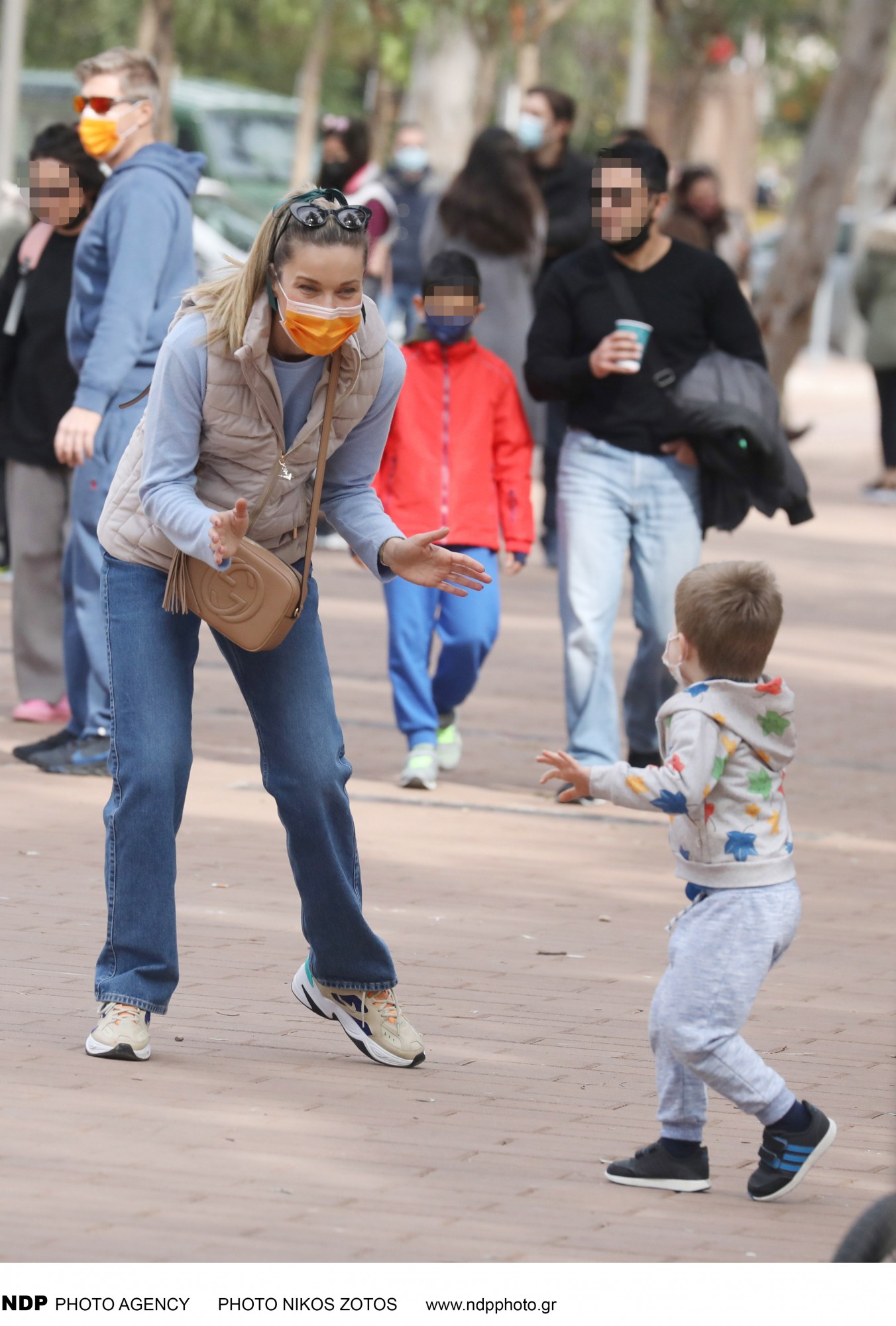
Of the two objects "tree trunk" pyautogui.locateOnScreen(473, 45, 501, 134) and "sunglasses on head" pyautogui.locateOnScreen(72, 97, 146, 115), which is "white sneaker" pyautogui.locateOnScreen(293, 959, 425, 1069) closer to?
"sunglasses on head" pyautogui.locateOnScreen(72, 97, 146, 115)

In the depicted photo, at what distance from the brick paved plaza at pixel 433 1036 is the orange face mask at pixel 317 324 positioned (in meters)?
1.54

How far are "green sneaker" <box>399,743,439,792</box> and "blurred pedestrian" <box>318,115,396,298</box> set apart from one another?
662cm

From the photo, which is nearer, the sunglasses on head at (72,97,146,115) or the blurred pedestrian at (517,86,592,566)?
the sunglasses on head at (72,97,146,115)

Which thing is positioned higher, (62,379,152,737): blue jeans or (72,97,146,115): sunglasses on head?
(72,97,146,115): sunglasses on head

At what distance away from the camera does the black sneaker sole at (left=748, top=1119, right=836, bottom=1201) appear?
13.7ft

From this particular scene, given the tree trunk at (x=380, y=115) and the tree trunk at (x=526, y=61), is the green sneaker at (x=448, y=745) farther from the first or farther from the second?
the tree trunk at (x=380, y=115)

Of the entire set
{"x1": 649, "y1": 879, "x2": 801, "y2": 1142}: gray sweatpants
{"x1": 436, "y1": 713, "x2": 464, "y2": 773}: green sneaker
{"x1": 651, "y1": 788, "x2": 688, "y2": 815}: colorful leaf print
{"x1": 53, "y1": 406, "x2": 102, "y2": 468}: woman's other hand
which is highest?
{"x1": 651, "y1": 788, "x2": 688, "y2": 815}: colorful leaf print

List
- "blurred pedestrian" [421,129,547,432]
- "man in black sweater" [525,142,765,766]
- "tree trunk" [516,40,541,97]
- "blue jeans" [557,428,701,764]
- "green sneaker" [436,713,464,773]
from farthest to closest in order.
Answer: "tree trunk" [516,40,541,97]
"blurred pedestrian" [421,129,547,432]
"green sneaker" [436,713,464,773]
"blue jeans" [557,428,701,764]
"man in black sweater" [525,142,765,766]

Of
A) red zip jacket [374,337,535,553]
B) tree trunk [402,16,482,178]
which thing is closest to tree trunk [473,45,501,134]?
tree trunk [402,16,482,178]

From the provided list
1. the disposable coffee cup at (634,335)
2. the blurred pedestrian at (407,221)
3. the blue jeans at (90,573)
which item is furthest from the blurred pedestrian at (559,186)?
the blue jeans at (90,573)

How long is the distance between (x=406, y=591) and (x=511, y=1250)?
4681 mm

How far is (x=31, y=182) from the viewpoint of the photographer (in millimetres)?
8086

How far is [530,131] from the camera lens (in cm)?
1300

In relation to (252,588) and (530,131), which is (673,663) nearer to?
(252,588)
